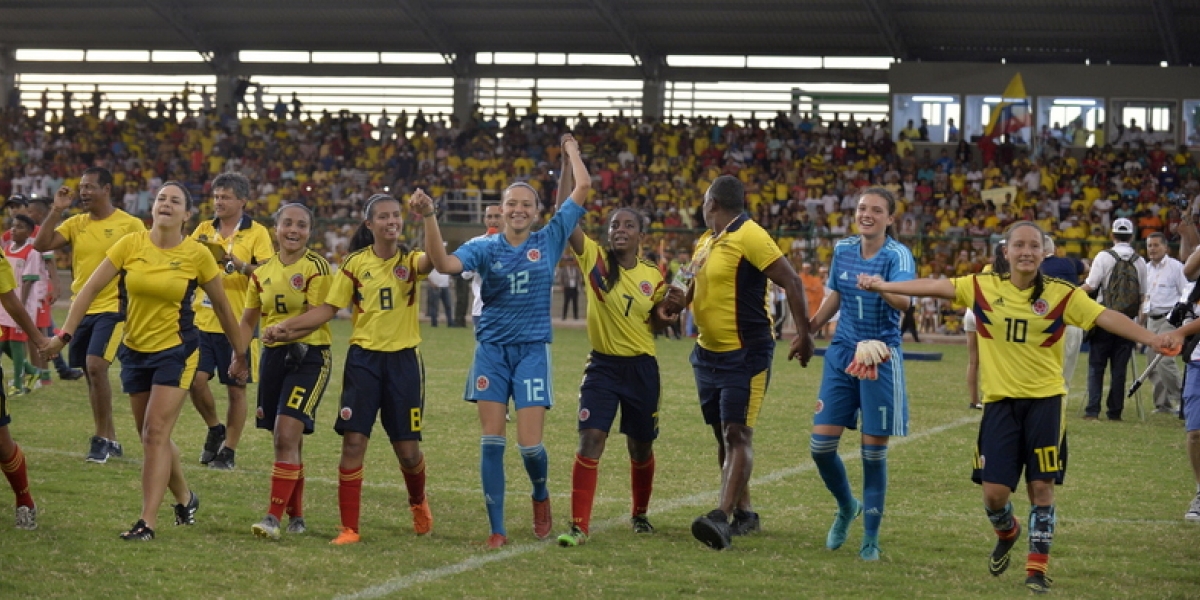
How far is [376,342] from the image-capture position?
838 cm

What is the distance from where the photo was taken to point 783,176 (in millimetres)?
38688

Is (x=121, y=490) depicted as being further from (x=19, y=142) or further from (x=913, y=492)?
(x=19, y=142)

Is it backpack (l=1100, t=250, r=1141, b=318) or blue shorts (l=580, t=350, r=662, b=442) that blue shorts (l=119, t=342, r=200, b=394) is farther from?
backpack (l=1100, t=250, r=1141, b=318)

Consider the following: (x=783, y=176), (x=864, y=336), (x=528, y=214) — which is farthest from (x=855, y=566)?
(x=783, y=176)

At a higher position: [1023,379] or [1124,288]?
[1124,288]

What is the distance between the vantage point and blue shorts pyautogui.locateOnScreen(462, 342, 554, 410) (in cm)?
823

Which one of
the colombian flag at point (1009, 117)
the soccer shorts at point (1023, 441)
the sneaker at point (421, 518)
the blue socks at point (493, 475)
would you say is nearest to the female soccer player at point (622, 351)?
the blue socks at point (493, 475)

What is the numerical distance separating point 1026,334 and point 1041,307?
16cm

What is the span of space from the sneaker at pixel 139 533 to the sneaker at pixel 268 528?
0.56 m

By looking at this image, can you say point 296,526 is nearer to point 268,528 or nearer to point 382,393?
point 268,528

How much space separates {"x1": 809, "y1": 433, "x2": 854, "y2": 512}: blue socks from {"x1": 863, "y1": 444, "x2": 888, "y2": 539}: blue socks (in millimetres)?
149

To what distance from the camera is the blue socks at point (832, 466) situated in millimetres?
8312

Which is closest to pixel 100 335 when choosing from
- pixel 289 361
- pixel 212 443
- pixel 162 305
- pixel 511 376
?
pixel 212 443

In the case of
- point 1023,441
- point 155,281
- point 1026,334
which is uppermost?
point 155,281
